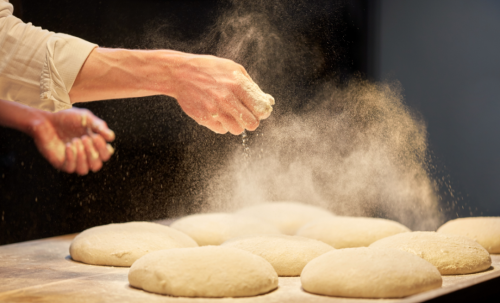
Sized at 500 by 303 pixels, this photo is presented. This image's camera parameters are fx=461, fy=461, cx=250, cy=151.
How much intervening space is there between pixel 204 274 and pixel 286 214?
161 cm

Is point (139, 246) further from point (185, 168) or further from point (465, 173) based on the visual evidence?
point (465, 173)

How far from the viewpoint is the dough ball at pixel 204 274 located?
1.33m

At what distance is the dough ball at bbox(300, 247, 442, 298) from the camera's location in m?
1.31

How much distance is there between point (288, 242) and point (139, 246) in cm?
60

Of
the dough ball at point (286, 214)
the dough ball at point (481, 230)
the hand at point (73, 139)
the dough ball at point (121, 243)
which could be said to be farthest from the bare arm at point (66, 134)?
the dough ball at point (481, 230)

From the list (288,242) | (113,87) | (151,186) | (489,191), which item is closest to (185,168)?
(151,186)

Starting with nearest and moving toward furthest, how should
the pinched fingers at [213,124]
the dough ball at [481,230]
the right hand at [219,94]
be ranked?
the right hand at [219,94], the pinched fingers at [213,124], the dough ball at [481,230]

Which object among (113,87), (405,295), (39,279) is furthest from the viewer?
(113,87)

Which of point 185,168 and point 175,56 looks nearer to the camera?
point 175,56

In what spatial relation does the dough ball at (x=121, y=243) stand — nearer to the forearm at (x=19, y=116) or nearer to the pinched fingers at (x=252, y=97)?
the pinched fingers at (x=252, y=97)

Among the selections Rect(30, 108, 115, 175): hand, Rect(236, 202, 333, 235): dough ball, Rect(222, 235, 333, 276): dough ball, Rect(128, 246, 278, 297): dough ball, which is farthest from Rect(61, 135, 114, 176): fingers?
Rect(128, 246, 278, 297): dough ball

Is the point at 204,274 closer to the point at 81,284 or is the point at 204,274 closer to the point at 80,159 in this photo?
the point at 81,284

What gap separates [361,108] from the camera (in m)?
2.77

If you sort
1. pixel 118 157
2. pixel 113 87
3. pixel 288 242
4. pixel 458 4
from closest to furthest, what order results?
pixel 288 242, pixel 113 87, pixel 458 4, pixel 118 157
